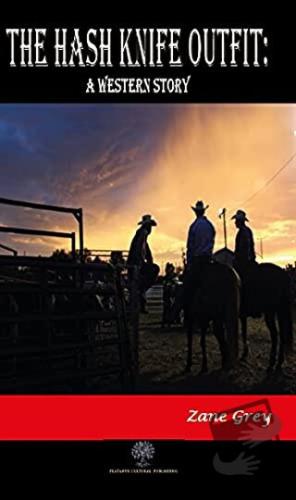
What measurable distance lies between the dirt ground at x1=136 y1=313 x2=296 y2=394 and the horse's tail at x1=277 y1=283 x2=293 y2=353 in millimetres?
251

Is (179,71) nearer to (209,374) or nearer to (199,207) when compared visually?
(199,207)

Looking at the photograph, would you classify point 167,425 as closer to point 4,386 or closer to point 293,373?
point 4,386

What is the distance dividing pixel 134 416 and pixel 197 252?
7.58ft

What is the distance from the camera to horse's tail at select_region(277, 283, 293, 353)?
204 inches

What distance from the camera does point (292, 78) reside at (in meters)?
3.23

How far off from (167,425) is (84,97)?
86.9 inches
